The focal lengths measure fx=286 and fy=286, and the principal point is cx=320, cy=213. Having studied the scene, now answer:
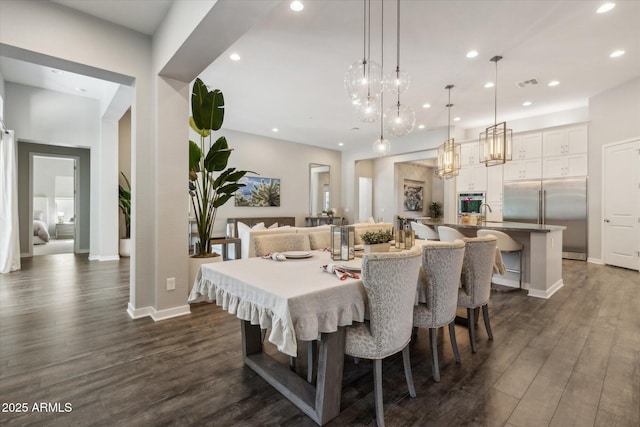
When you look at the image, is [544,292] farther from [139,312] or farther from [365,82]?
[139,312]

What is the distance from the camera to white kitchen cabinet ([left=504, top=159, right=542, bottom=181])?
22.2 feet

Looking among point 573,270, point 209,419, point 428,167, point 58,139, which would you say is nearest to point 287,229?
point 209,419

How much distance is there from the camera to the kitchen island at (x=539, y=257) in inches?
153

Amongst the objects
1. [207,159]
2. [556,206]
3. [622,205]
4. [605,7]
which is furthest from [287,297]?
[556,206]

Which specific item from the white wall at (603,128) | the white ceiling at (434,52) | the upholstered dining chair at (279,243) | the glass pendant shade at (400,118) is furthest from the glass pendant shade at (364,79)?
the white wall at (603,128)

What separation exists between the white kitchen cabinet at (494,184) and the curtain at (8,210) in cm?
1023

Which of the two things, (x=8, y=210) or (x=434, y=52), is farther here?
(x=8, y=210)

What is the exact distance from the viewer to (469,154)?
7746 millimetres

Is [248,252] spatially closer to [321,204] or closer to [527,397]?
[527,397]

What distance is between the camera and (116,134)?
673cm

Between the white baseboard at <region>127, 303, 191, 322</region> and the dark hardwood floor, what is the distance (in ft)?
0.40

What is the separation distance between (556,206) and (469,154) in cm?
232

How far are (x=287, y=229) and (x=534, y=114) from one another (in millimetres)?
6920

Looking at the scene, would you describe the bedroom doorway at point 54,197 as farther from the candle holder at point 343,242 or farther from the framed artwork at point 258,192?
the candle holder at point 343,242
